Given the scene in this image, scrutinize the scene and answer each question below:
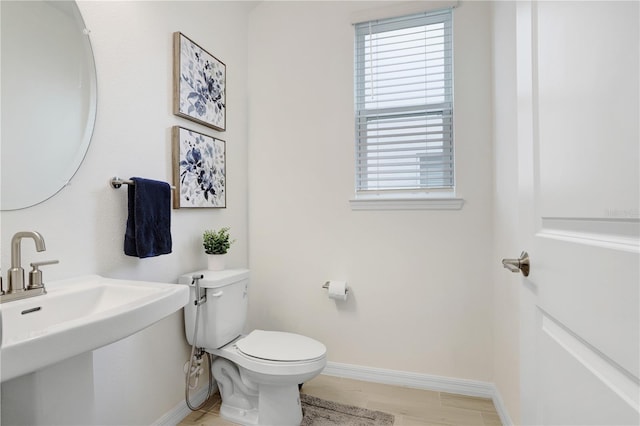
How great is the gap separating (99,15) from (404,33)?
167cm

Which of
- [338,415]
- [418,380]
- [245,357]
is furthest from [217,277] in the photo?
[418,380]

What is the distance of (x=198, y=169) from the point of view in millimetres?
1810

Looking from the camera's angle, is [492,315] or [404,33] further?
[404,33]

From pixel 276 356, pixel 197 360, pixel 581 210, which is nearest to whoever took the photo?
pixel 581 210

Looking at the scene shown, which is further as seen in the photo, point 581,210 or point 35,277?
point 35,277

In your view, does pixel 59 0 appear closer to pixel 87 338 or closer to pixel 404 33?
pixel 87 338

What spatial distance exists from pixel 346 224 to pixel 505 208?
92cm

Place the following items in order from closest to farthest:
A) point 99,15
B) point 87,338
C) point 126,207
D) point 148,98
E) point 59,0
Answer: point 87,338
point 59,0
point 99,15
point 126,207
point 148,98

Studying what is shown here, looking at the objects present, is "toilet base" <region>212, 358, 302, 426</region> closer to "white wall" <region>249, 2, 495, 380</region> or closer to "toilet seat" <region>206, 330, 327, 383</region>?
"toilet seat" <region>206, 330, 327, 383</region>

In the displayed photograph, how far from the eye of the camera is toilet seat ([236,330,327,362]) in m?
1.52

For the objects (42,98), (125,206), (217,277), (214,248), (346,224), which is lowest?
(217,277)

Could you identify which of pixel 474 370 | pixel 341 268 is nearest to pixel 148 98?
pixel 341 268

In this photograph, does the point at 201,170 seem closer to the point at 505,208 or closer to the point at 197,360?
the point at 197,360

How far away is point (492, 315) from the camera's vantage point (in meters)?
1.85
